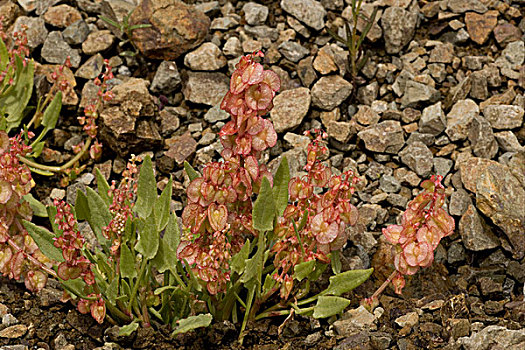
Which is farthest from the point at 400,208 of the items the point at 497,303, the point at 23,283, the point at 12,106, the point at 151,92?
the point at 12,106

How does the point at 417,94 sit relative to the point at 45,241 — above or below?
above

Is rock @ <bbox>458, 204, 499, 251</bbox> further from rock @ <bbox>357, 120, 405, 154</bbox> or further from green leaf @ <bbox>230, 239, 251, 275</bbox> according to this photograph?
green leaf @ <bbox>230, 239, 251, 275</bbox>

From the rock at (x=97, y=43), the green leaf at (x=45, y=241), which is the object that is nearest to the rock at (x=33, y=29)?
the rock at (x=97, y=43)

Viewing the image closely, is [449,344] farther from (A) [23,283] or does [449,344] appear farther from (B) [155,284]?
(A) [23,283]

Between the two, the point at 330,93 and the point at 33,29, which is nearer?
the point at 330,93

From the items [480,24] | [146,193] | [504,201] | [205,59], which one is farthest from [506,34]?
[146,193]

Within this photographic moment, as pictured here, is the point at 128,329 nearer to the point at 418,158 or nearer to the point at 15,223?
the point at 15,223

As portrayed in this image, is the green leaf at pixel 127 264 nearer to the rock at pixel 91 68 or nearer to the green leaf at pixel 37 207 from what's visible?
the green leaf at pixel 37 207
